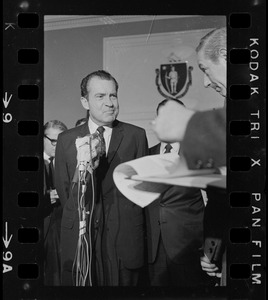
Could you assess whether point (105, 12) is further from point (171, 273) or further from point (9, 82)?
point (171, 273)

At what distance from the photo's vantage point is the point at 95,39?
93.0 inches

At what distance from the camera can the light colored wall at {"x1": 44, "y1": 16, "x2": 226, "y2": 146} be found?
2.36 m

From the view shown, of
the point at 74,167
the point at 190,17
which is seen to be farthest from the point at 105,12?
the point at 74,167

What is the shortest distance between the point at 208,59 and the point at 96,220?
57 centimetres

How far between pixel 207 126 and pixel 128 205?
324 mm

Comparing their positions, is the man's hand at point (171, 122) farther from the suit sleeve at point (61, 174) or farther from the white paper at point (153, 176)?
the suit sleeve at point (61, 174)

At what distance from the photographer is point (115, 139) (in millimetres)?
2373

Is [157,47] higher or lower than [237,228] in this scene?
higher

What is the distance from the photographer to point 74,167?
2.37m

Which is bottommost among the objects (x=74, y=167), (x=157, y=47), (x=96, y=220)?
(x=96, y=220)

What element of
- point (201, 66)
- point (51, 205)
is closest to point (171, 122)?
point (201, 66)

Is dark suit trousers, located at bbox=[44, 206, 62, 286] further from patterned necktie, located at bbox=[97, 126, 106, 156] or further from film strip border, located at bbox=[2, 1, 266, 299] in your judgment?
patterned necktie, located at bbox=[97, 126, 106, 156]

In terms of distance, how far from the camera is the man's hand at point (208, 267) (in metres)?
2.38

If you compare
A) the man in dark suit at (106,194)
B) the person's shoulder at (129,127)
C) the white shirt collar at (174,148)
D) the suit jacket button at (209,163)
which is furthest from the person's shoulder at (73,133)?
the suit jacket button at (209,163)
